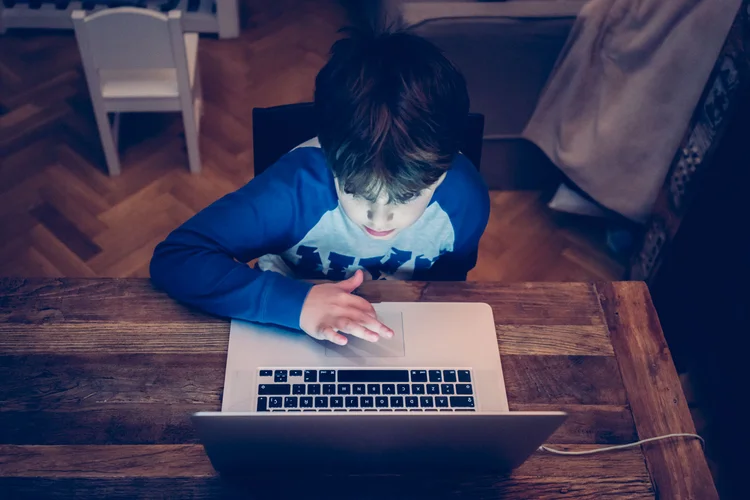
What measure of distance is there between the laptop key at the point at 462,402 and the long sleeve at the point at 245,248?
245mm

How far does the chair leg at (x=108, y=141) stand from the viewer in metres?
1.97

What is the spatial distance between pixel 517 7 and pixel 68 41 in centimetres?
175

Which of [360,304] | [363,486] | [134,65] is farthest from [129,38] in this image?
[363,486]

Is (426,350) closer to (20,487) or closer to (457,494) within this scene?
(457,494)

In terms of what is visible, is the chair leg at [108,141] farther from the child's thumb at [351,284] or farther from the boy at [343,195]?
the child's thumb at [351,284]

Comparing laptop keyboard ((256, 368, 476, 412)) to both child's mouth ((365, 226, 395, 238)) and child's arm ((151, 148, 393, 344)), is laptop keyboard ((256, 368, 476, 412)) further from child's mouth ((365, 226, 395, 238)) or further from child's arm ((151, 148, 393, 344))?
child's mouth ((365, 226, 395, 238))

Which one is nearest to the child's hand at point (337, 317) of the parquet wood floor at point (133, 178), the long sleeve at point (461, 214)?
the long sleeve at point (461, 214)

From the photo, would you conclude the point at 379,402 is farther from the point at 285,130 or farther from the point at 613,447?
the point at 285,130

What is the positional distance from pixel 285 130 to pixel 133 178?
1.22m

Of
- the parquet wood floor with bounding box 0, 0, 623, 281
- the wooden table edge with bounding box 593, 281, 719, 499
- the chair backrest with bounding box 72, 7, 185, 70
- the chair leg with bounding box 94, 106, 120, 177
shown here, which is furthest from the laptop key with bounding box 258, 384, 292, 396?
the chair leg with bounding box 94, 106, 120, 177

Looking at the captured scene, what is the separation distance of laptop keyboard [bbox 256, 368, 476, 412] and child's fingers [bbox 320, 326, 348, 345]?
41mm

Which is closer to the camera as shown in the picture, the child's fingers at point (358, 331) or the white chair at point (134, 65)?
the child's fingers at point (358, 331)

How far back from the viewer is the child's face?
0.96 m

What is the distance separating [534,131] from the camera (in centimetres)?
194
